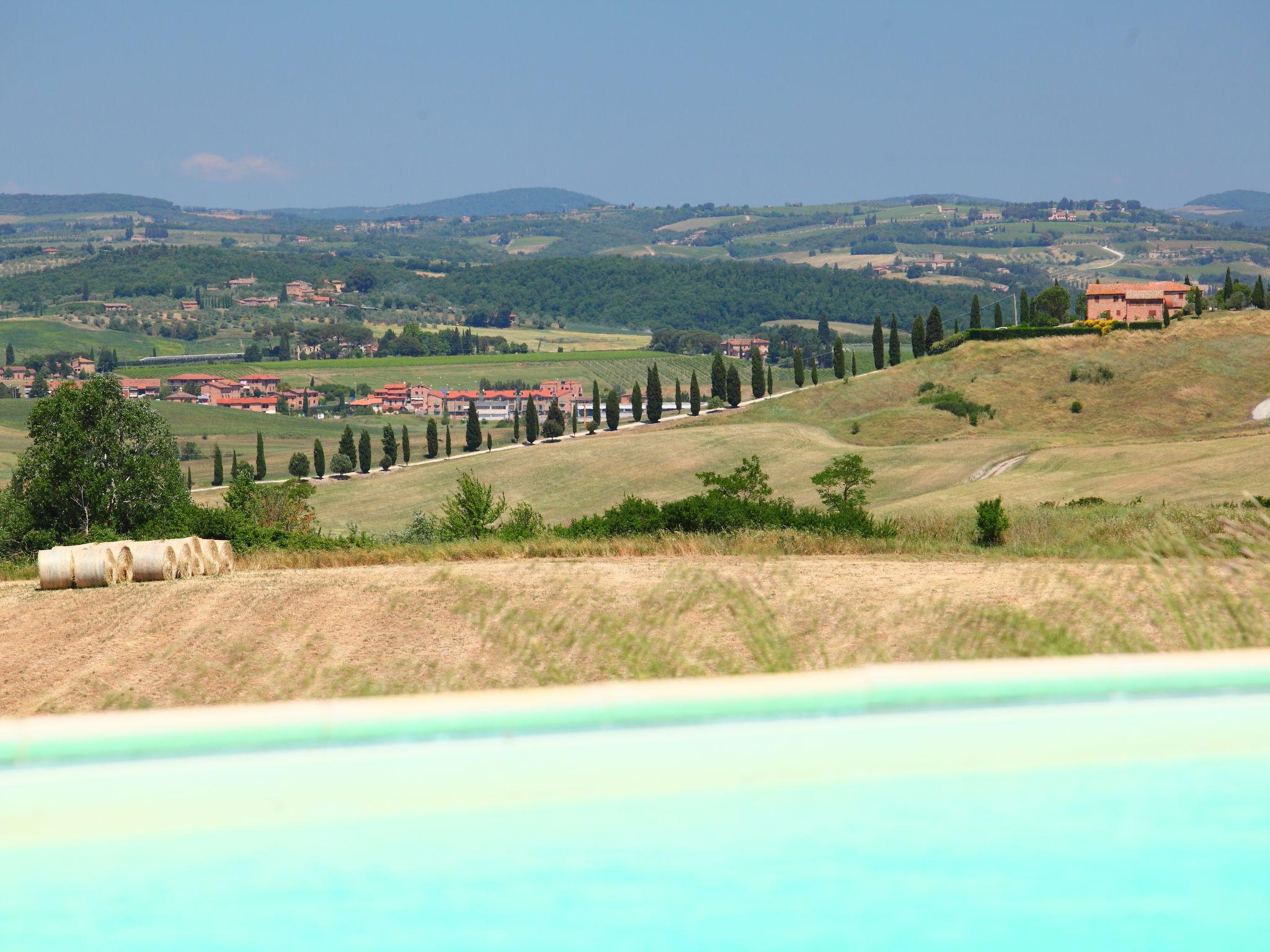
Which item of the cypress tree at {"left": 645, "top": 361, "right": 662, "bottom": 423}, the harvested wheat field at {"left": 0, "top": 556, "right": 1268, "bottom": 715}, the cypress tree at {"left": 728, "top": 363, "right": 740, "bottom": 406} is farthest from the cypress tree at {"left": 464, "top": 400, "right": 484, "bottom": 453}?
the harvested wheat field at {"left": 0, "top": 556, "right": 1268, "bottom": 715}

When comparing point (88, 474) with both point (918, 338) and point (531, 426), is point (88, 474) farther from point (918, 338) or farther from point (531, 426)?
point (918, 338)

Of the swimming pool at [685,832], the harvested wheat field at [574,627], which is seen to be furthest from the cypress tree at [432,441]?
the swimming pool at [685,832]

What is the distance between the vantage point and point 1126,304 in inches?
3915

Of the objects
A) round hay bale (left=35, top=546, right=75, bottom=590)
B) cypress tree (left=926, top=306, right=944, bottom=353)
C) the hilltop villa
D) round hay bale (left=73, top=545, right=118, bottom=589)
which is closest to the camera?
round hay bale (left=35, top=546, right=75, bottom=590)

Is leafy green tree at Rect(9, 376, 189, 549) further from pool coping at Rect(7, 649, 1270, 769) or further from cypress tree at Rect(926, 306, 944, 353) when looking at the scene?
cypress tree at Rect(926, 306, 944, 353)

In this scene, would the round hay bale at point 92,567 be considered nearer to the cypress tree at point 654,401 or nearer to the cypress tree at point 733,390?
the cypress tree at point 654,401

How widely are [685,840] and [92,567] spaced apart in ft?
40.6

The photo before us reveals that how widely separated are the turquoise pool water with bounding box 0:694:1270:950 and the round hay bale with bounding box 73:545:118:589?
10.5m

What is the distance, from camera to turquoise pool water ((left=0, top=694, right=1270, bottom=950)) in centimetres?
631

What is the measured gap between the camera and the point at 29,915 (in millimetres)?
6297

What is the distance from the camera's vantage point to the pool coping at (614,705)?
23.6 feet

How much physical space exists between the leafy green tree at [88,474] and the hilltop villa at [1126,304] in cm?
8039

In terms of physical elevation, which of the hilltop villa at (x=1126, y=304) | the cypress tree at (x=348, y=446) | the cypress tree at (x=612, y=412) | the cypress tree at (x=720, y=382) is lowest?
the cypress tree at (x=348, y=446)

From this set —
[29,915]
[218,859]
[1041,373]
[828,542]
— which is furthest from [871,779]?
[1041,373]
